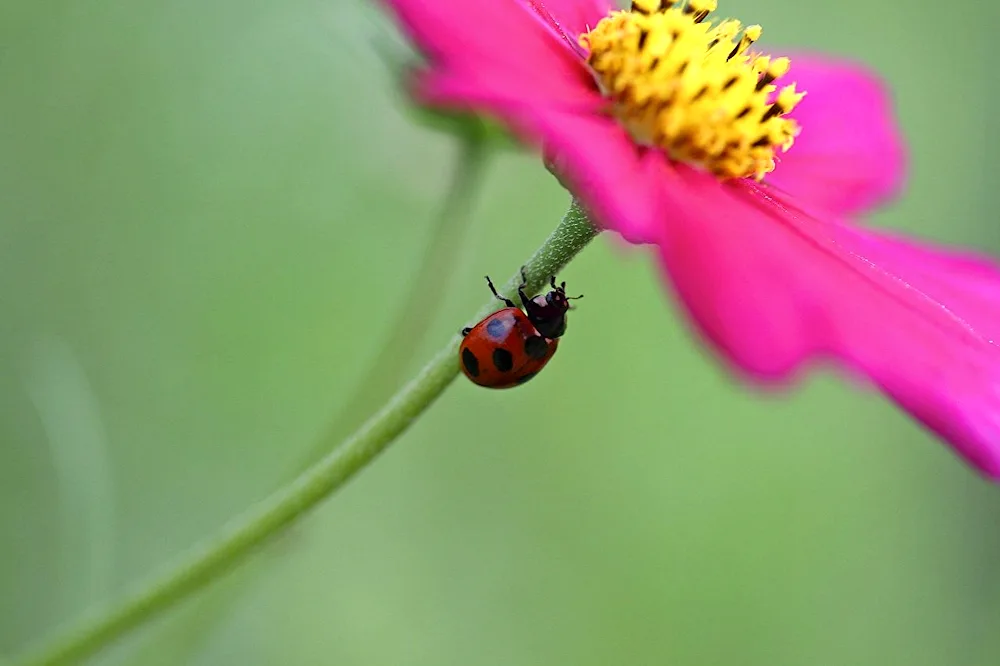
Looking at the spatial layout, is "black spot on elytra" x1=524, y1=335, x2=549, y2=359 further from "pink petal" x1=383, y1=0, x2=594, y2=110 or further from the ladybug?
"pink petal" x1=383, y1=0, x2=594, y2=110

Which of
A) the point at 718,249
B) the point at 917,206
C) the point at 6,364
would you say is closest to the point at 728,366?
the point at 718,249

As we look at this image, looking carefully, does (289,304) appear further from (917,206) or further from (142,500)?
(917,206)

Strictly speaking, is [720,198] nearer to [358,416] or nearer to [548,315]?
[548,315]

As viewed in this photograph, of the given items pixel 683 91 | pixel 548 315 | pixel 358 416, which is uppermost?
pixel 683 91

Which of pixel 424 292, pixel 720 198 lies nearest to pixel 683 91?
pixel 720 198

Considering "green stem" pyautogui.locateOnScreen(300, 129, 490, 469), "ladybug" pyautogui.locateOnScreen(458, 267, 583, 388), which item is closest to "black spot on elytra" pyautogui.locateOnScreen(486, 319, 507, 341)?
"ladybug" pyautogui.locateOnScreen(458, 267, 583, 388)
